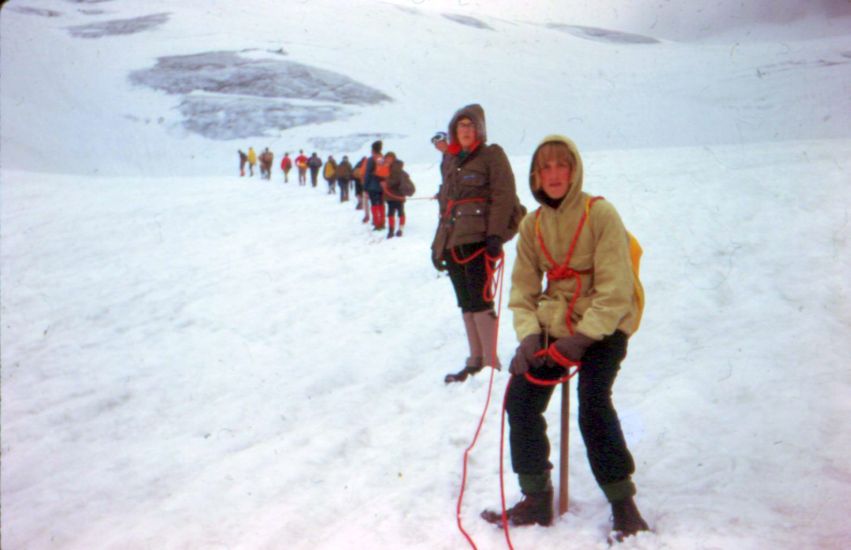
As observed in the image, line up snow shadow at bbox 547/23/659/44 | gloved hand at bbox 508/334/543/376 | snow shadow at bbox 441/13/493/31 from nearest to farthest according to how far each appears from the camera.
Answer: gloved hand at bbox 508/334/543/376 → snow shadow at bbox 441/13/493/31 → snow shadow at bbox 547/23/659/44

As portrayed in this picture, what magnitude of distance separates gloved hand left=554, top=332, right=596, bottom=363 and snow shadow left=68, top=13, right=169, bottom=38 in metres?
61.1

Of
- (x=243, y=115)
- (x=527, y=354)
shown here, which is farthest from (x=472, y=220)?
(x=243, y=115)

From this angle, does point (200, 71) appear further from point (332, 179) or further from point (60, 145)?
point (332, 179)

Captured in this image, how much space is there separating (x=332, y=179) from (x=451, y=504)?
16.9 m

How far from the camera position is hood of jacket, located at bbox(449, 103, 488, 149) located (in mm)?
4129

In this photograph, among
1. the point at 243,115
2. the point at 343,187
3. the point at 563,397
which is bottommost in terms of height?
the point at 343,187

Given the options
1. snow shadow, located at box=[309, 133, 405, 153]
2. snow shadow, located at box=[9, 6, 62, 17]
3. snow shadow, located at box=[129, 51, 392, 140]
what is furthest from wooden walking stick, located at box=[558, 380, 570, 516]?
snow shadow, located at box=[9, 6, 62, 17]

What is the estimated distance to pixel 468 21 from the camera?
232ft

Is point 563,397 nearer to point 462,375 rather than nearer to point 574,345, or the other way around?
point 574,345

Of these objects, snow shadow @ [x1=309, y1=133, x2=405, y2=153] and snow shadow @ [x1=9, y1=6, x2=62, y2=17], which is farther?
snow shadow @ [x1=9, y1=6, x2=62, y2=17]

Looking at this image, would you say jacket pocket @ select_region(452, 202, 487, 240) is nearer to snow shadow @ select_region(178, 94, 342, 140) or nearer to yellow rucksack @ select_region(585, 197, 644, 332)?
yellow rucksack @ select_region(585, 197, 644, 332)

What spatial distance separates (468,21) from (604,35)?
2154 cm

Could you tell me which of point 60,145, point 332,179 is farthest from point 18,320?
point 60,145

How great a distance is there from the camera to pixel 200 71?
47094 millimetres
